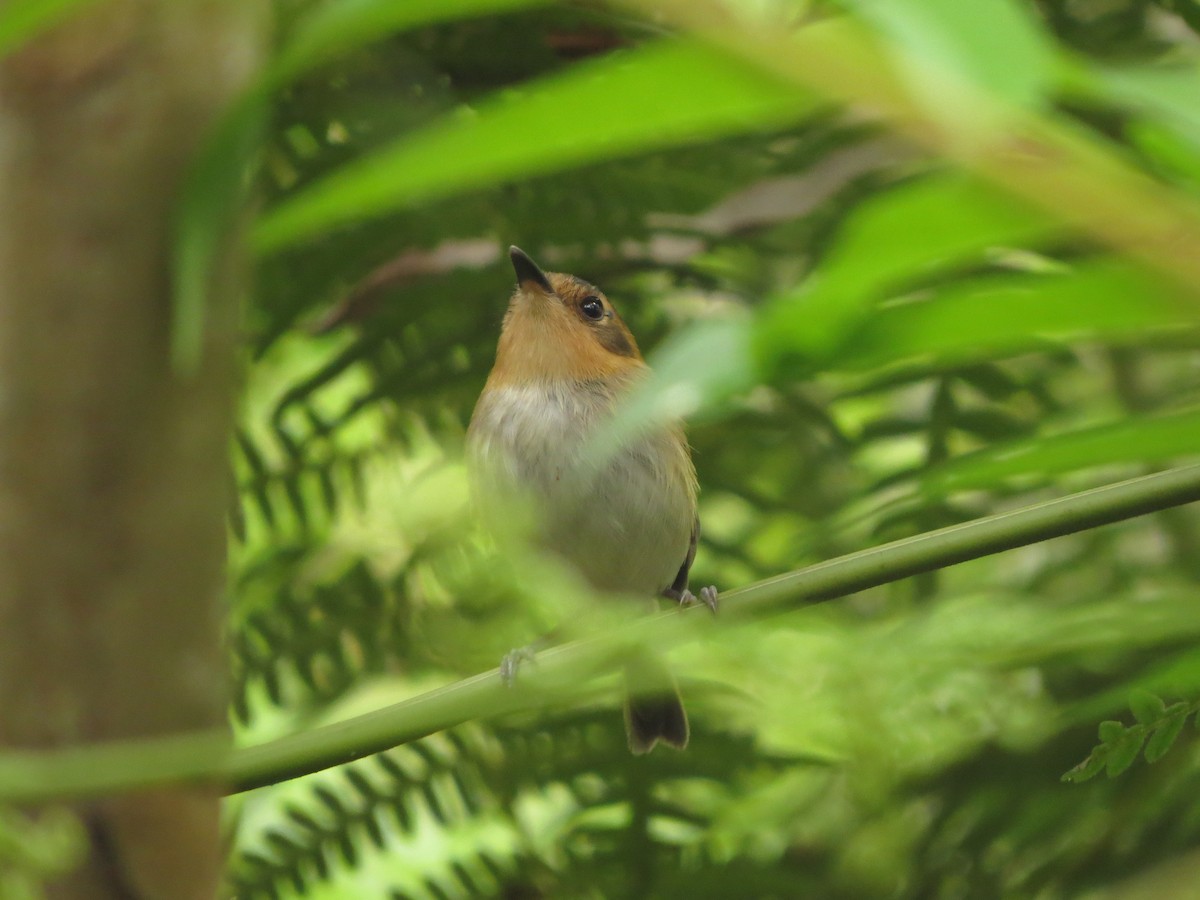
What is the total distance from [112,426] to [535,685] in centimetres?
57

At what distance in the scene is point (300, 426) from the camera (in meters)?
3.31

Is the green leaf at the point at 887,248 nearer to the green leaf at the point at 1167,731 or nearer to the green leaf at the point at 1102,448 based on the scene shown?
the green leaf at the point at 1102,448

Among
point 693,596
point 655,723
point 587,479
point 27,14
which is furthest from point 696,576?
point 27,14

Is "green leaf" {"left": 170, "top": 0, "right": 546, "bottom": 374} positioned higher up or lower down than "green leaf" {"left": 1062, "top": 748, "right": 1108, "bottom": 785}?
higher up

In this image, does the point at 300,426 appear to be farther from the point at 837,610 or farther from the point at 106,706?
the point at 106,706

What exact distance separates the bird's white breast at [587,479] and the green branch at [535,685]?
6.98 feet

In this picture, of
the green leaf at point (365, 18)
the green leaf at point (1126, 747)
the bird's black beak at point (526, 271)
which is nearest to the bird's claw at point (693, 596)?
the bird's black beak at point (526, 271)

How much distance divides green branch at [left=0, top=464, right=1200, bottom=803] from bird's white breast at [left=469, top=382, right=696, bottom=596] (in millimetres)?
2128

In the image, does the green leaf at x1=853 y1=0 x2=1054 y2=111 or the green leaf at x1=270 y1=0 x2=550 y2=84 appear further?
the green leaf at x1=270 y1=0 x2=550 y2=84

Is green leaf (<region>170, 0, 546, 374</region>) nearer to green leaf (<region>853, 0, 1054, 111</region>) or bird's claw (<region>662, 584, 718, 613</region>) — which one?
green leaf (<region>853, 0, 1054, 111</region>)

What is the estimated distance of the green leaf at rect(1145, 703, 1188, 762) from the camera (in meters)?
1.13

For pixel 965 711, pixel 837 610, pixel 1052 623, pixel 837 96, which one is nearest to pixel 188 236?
pixel 837 96

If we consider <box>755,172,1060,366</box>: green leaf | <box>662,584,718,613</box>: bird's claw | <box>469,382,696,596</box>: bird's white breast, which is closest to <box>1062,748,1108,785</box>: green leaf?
<box>755,172,1060,366</box>: green leaf

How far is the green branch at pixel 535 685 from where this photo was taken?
957mm
